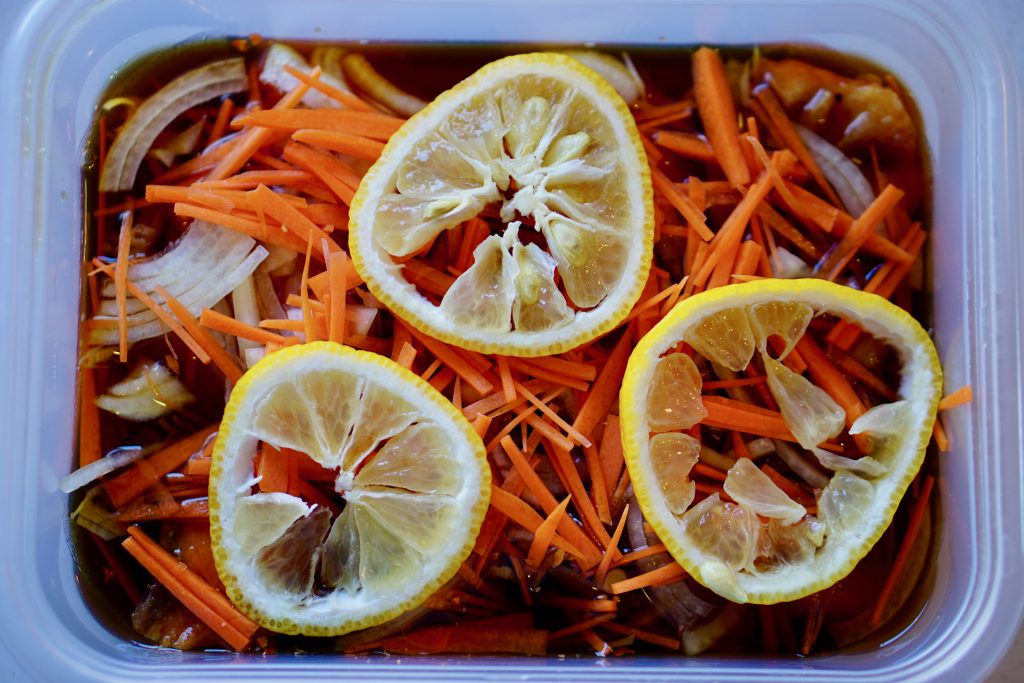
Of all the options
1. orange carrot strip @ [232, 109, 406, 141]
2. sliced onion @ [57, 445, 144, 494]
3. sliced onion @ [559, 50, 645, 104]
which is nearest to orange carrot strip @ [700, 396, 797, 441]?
sliced onion @ [559, 50, 645, 104]

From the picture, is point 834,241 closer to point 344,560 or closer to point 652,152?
point 652,152

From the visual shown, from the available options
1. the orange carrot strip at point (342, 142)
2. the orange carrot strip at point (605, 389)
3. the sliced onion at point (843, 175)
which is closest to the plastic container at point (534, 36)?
the sliced onion at point (843, 175)

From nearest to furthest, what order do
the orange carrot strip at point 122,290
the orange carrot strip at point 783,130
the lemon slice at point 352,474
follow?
1. the lemon slice at point 352,474
2. the orange carrot strip at point 122,290
3. the orange carrot strip at point 783,130

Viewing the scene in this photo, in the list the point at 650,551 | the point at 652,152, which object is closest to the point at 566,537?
the point at 650,551

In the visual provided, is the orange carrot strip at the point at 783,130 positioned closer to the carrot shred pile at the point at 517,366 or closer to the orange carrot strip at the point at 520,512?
the carrot shred pile at the point at 517,366

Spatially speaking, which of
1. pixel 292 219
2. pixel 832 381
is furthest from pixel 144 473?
pixel 832 381

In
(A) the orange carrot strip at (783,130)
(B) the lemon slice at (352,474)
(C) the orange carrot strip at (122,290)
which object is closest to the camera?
(B) the lemon slice at (352,474)

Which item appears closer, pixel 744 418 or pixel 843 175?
pixel 744 418

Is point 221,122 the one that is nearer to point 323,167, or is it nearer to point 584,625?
point 323,167
